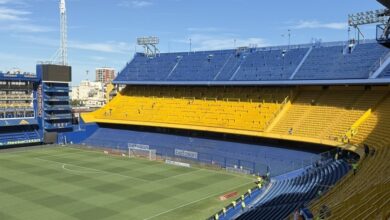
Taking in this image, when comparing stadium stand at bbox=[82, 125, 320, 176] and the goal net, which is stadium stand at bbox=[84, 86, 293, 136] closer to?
stadium stand at bbox=[82, 125, 320, 176]

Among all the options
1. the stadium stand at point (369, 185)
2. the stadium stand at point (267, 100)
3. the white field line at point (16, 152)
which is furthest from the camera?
the white field line at point (16, 152)

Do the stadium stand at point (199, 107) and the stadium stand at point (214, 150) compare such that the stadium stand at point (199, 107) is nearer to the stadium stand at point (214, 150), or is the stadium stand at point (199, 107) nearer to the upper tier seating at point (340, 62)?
the stadium stand at point (214, 150)

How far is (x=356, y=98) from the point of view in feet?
142

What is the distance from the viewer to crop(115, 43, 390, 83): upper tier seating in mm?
44062

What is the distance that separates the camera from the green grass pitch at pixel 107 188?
28609 millimetres

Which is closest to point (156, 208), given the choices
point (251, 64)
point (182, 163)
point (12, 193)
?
point (12, 193)

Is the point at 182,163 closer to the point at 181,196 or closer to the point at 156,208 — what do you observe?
the point at 181,196

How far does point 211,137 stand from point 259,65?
1178 centimetres

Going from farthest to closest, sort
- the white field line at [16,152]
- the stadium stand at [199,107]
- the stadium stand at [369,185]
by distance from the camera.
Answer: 1. the white field line at [16,152]
2. the stadium stand at [199,107]
3. the stadium stand at [369,185]

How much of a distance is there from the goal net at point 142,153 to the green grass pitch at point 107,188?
1441mm

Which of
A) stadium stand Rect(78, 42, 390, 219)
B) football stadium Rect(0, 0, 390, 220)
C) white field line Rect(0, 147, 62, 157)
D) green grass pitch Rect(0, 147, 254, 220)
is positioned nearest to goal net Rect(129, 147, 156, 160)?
football stadium Rect(0, 0, 390, 220)

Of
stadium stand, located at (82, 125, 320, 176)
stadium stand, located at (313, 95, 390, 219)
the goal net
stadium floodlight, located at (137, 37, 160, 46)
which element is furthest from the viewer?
stadium floodlight, located at (137, 37, 160, 46)

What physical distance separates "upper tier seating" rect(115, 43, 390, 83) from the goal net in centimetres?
1350

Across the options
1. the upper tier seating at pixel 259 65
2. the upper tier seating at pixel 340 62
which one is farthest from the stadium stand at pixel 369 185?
the upper tier seating at pixel 259 65
